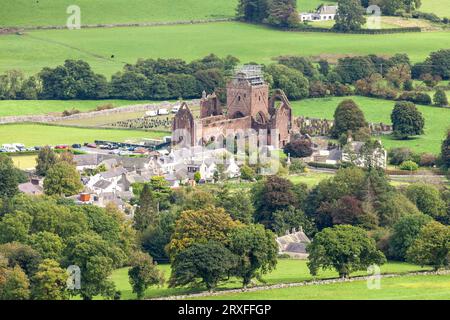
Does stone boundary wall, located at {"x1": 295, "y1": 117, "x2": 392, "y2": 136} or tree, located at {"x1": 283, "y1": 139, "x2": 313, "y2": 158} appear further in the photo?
stone boundary wall, located at {"x1": 295, "y1": 117, "x2": 392, "y2": 136}

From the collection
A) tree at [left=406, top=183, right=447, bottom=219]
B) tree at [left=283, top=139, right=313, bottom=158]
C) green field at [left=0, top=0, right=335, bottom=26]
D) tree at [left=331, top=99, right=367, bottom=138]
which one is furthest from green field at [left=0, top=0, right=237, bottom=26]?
tree at [left=406, top=183, right=447, bottom=219]

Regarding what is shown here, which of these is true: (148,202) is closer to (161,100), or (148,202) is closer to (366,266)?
(366,266)

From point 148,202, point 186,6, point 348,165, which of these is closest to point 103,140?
point 348,165

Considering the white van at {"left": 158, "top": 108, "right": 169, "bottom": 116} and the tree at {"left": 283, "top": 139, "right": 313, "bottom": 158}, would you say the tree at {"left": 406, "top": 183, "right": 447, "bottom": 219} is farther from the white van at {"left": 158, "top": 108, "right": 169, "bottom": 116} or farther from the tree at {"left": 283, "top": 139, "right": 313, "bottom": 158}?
the white van at {"left": 158, "top": 108, "right": 169, "bottom": 116}

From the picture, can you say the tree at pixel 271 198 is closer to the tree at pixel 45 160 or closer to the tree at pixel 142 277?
the tree at pixel 45 160

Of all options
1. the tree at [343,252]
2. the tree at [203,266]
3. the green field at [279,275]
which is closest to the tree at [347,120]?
the green field at [279,275]
